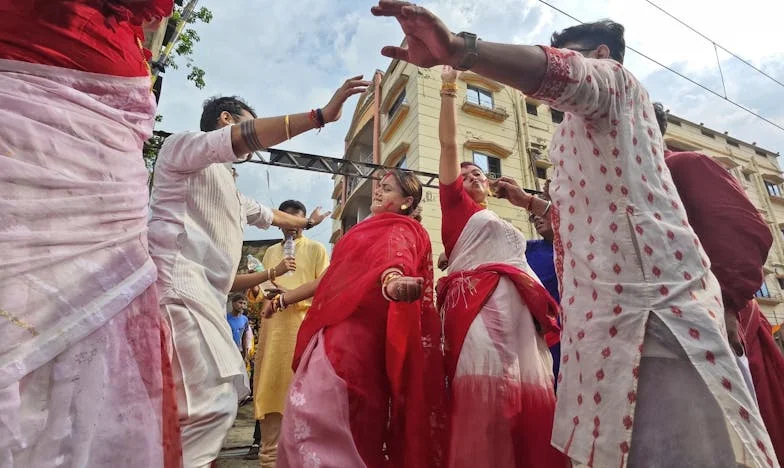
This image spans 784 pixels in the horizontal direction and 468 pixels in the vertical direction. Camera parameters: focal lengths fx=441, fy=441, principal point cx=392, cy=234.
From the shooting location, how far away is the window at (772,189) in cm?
2261

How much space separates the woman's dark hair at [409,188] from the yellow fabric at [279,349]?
1433 millimetres

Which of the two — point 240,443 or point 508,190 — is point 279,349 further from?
point 508,190

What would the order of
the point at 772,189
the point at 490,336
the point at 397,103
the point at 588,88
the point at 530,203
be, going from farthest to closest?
1. the point at 772,189
2. the point at 397,103
3. the point at 530,203
4. the point at 490,336
5. the point at 588,88

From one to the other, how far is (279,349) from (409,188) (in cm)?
204

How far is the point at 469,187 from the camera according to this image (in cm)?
274

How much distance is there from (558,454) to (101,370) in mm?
1670

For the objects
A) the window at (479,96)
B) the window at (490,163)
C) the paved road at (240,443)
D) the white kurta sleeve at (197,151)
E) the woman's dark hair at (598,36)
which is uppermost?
the window at (479,96)

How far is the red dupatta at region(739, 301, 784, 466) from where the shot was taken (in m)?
1.88

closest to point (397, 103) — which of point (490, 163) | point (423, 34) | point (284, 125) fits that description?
point (490, 163)

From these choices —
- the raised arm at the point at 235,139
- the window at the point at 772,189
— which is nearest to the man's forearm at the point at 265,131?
the raised arm at the point at 235,139

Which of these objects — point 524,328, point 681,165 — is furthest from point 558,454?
point 681,165

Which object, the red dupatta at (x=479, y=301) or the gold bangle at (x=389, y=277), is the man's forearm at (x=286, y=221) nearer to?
the gold bangle at (x=389, y=277)

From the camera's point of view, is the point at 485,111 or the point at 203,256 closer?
the point at 203,256

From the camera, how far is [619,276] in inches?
45.9
